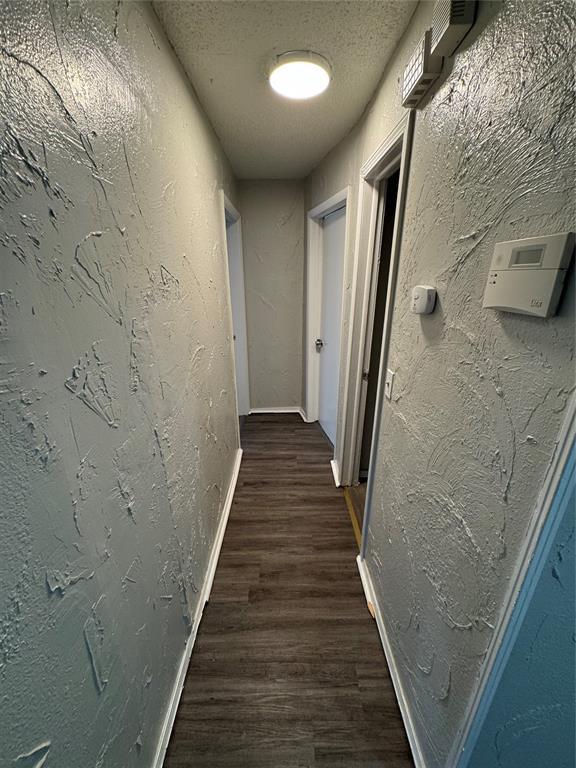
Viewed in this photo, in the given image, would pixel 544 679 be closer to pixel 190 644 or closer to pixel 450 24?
pixel 190 644

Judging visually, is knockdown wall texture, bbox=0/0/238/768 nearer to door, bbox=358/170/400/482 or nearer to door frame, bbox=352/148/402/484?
door frame, bbox=352/148/402/484

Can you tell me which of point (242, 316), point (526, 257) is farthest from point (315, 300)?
point (526, 257)

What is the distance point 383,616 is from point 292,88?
2.30 meters

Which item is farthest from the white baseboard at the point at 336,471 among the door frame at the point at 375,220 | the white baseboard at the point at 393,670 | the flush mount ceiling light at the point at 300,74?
the flush mount ceiling light at the point at 300,74

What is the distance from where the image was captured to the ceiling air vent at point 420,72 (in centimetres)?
69

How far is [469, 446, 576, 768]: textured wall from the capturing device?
1.44 ft

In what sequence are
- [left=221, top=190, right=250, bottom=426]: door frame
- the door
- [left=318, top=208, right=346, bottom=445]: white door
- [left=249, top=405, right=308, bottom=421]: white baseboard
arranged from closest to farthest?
the door
[left=318, top=208, right=346, bottom=445]: white door
[left=221, top=190, right=250, bottom=426]: door frame
[left=249, top=405, right=308, bottom=421]: white baseboard

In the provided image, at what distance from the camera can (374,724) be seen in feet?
3.20

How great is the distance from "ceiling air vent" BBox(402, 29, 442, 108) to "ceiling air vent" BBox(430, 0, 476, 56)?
3 cm

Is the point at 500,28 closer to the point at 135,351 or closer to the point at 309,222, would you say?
the point at 135,351

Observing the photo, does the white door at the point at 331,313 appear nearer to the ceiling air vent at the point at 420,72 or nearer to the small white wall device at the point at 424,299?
the ceiling air vent at the point at 420,72

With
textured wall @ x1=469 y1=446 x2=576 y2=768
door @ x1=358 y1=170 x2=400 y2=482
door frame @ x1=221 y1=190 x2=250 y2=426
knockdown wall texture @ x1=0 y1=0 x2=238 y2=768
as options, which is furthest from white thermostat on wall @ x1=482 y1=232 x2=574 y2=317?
door frame @ x1=221 y1=190 x2=250 y2=426

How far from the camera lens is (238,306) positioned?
2754 millimetres

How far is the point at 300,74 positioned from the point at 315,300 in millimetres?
1611
